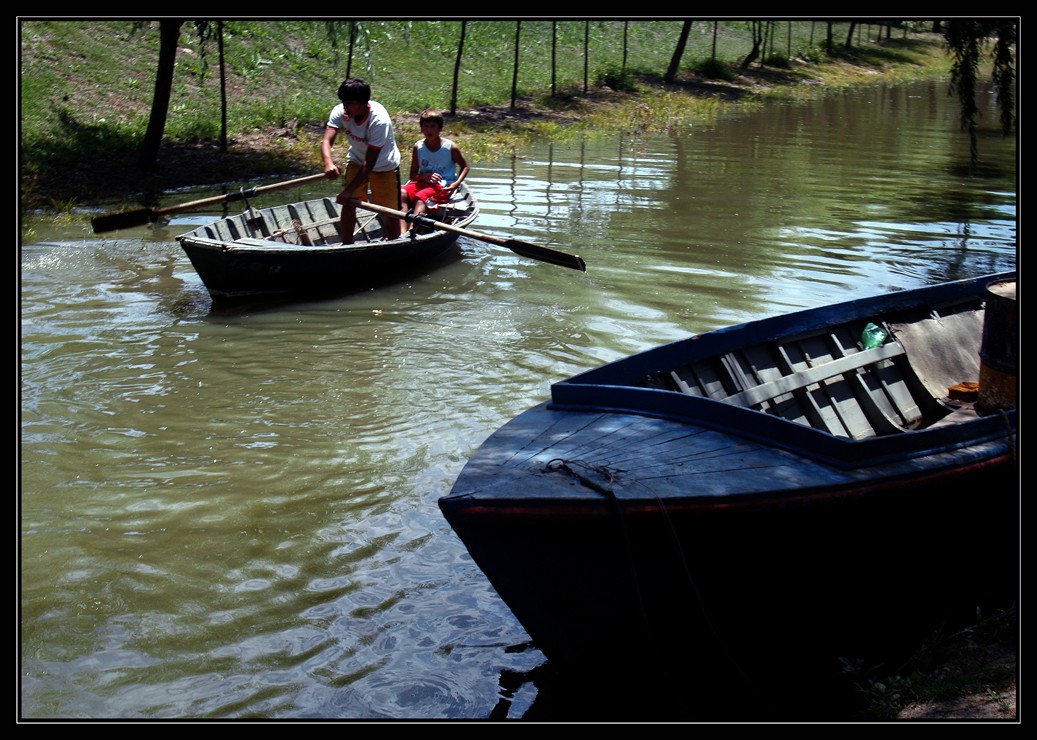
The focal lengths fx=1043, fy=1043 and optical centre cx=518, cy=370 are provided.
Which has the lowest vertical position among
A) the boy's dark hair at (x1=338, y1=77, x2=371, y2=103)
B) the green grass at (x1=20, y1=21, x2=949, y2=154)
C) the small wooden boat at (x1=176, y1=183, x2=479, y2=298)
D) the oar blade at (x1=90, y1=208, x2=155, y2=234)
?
the small wooden boat at (x1=176, y1=183, x2=479, y2=298)

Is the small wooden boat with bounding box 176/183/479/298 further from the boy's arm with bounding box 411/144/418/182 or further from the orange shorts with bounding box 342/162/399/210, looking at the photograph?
the boy's arm with bounding box 411/144/418/182

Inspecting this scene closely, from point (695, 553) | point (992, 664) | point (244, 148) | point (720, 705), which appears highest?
point (244, 148)

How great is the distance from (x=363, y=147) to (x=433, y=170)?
2179mm

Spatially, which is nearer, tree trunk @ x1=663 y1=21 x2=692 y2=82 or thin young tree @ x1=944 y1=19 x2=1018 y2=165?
thin young tree @ x1=944 y1=19 x2=1018 y2=165

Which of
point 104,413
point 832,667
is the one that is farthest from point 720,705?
point 104,413

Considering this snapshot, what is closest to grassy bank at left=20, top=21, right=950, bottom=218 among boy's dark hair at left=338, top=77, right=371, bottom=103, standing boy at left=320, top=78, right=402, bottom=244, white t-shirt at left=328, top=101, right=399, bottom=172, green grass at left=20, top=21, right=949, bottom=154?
green grass at left=20, top=21, right=949, bottom=154

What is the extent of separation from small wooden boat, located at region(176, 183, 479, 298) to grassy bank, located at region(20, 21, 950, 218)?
4.92m

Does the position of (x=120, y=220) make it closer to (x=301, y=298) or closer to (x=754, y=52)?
(x=301, y=298)

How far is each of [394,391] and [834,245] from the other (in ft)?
25.9

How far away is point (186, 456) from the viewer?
7.40m

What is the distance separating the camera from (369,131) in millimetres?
11008

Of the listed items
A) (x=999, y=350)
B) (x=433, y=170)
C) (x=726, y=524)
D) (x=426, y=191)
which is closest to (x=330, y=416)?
(x=726, y=524)

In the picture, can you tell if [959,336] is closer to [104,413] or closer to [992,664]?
[992,664]

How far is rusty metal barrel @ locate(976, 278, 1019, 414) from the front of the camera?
5.59m
